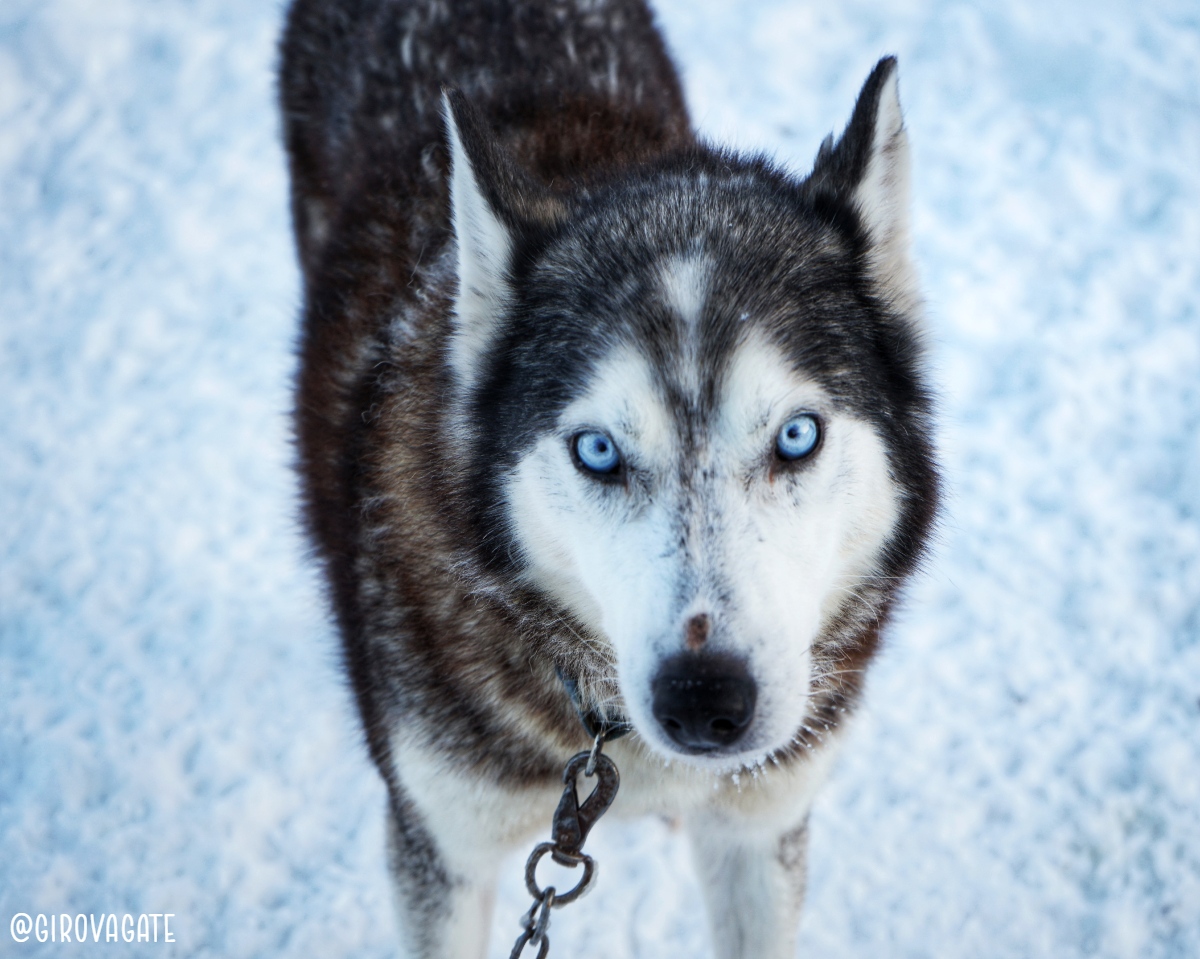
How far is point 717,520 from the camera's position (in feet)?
5.26

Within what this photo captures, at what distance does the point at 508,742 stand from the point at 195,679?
1.92 meters

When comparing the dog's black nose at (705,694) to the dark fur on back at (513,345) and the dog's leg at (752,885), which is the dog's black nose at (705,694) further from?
the dog's leg at (752,885)

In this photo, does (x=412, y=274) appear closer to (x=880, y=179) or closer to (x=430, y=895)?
(x=880, y=179)

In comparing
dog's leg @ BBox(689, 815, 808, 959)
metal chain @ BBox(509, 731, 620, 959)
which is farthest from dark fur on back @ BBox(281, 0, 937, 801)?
dog's leg @ BBox(689, 815, 808, 959)

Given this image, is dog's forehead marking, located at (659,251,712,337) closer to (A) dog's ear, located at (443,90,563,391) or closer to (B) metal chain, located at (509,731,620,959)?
(A) dog's ear, located at (443,90,563,391)

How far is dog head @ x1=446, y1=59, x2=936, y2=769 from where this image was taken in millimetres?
1567

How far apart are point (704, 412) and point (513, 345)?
0.48 meters

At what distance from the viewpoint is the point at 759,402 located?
1.65 m

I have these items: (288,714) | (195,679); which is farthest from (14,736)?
(288,714)

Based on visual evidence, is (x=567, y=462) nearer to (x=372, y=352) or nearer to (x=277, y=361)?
(x=372, y=352)

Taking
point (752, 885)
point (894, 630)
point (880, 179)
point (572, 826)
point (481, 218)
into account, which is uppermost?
point (880, 179)

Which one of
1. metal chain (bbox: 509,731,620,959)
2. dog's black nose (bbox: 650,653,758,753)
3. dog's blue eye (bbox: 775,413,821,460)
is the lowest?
metal chain (bbox: 509,731,620,959)

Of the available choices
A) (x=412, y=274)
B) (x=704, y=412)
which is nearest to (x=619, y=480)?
(x=704, y=412)

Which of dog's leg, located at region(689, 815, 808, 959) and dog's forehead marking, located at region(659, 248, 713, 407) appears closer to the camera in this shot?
dog's forehead marking, located at region(659, 248, 713, 407)
